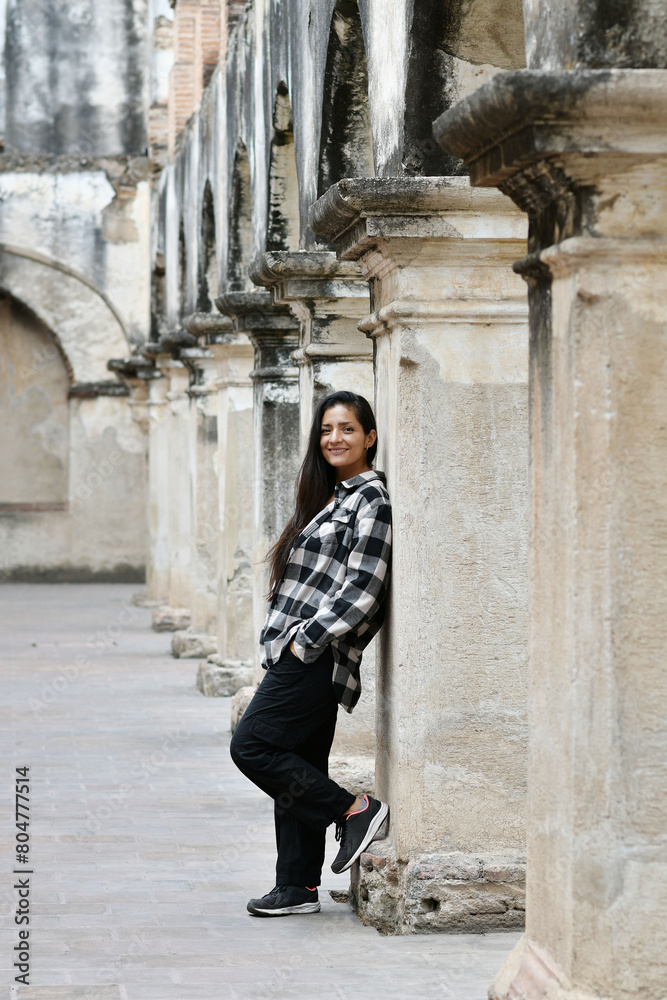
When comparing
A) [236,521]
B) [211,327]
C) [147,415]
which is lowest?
[236,521]

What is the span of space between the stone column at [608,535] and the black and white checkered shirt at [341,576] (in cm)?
176

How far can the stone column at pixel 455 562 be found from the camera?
17.7 feet

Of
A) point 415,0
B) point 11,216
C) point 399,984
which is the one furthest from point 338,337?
point 11,216

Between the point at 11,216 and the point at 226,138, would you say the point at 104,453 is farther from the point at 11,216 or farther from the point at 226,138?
the point at 226,138

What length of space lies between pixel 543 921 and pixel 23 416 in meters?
22.8

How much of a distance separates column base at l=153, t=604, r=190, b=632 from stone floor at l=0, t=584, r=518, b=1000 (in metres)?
4.81

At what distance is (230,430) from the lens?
467 inches

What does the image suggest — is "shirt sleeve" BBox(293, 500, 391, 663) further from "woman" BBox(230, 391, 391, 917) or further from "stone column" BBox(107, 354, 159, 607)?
"stone column" BBox(107, 354, 159, 607)

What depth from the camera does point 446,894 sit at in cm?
529

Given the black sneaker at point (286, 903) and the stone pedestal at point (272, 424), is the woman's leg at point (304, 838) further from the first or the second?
the stone pedestal at point (272, 424)

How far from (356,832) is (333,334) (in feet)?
9.68

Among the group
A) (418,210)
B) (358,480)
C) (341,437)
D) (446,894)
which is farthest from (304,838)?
(418,210)

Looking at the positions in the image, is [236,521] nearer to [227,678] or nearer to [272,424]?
[227,678]

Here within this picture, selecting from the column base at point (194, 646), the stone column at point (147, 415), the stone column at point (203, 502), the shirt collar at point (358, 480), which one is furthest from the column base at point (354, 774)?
the stone column at point (147, 415)
